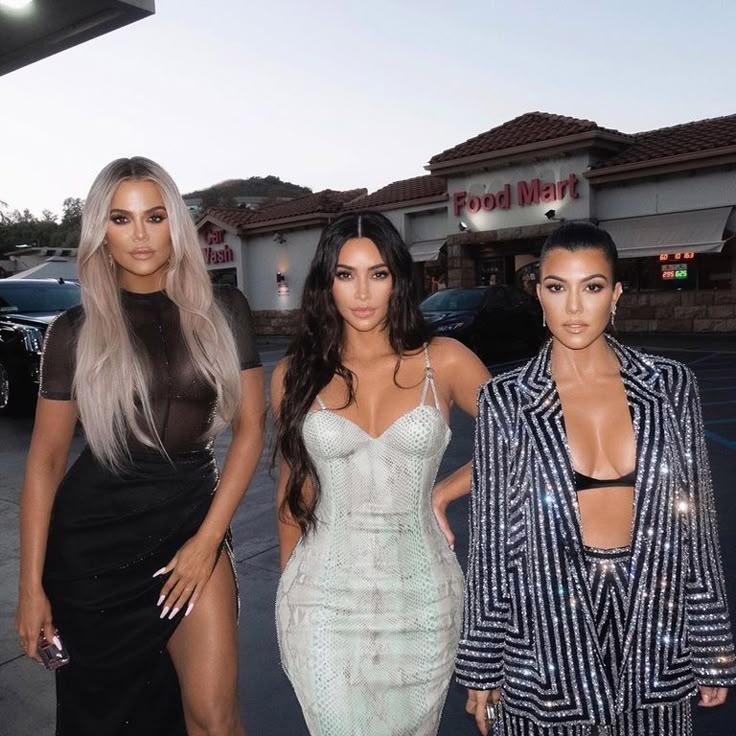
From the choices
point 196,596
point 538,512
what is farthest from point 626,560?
point 196,596

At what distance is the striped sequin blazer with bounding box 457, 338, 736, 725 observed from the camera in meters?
1.65

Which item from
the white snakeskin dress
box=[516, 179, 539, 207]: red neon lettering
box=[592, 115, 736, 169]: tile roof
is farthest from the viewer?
box=[516, 179, 539, 207]: red neon lettering

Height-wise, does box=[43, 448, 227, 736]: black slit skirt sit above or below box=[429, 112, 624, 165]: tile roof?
below

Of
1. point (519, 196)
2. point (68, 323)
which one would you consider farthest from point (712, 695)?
point (519, 196)

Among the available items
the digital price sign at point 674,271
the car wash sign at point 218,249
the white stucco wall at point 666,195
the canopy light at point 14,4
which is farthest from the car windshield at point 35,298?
the car wash sign at point 218,249

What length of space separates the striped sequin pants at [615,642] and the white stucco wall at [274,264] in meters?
23.3

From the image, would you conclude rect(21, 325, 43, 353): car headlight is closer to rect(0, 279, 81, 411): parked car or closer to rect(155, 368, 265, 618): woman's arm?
rect(0, 279, 81, 411): parked car

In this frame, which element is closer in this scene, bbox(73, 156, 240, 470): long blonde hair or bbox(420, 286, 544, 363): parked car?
bbox(73, 156, 240, 470): long blonde hair

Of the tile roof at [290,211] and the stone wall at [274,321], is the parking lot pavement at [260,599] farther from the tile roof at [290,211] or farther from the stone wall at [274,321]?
the stone wall at [274,321]

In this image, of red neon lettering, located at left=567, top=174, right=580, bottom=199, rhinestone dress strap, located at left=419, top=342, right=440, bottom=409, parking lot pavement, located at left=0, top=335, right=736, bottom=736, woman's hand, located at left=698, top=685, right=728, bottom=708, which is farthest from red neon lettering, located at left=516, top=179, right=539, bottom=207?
woman's hand, located at left=698, top=685, right=728, bottom=708

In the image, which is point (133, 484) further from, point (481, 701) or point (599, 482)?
point (599, 482)

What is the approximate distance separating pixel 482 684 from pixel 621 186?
18323 mm

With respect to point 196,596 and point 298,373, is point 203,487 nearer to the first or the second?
point 196,596

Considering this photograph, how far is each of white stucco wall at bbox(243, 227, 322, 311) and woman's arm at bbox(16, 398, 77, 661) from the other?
22836mm
